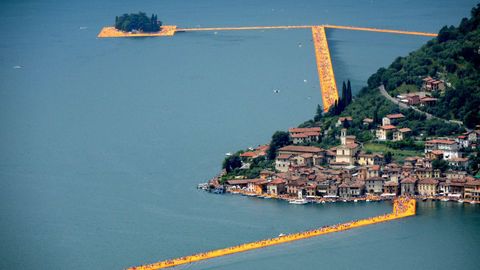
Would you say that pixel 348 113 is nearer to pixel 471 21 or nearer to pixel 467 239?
pixel 471 21

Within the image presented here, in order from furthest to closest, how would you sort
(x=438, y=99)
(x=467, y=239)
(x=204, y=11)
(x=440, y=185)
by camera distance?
(x=204, y=11) < (x=438, y=99) < (x=440, y=185) < (x=467, y=239)

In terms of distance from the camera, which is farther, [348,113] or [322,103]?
[322,103]

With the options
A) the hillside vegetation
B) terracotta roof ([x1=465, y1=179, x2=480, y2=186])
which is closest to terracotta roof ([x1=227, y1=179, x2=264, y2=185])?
terracotta roof ([x1=465, y1=179, x2=480, y2=186])

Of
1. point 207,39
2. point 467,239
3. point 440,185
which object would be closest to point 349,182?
point 440,185

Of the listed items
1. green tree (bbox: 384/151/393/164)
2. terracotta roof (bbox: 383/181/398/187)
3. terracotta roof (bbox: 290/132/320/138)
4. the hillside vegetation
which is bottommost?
terracotta roof (bbox: 383/181/398/187)

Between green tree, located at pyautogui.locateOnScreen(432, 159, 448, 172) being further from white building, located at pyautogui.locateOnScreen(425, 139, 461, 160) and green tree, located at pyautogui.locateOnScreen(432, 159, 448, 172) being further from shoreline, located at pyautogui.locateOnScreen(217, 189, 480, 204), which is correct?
shoreline, located at pyautogui.locateOnScreen(217, 189, 480, 204)

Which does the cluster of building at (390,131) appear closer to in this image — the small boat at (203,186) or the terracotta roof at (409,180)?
the terracotta roof at (409,180)

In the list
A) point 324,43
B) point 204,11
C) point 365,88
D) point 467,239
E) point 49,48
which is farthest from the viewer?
point 204,11
